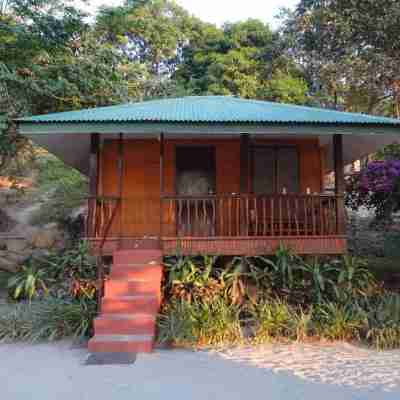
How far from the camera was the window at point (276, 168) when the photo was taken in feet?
34.6

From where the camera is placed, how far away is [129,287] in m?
7.38

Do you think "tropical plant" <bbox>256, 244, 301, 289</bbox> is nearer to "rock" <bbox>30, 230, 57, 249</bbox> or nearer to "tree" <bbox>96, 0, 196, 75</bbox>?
"rock" <bbox>30, 230, 57, 249</bbox>

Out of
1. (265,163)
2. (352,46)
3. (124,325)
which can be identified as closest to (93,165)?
(124,325)

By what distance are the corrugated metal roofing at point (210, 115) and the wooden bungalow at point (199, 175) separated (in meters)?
0.02

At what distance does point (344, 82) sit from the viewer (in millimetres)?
17672

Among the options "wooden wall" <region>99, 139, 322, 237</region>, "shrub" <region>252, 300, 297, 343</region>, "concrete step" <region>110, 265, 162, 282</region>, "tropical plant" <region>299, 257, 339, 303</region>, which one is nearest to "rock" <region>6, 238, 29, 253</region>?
"wooden wall" <region>99, 139, 322, 237</region>

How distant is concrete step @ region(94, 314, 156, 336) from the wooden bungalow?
0.02 meters

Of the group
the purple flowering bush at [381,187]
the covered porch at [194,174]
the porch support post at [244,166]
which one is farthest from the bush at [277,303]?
the purple flowering bush at [381,187]

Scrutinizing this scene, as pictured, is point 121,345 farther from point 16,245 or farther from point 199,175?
point 16,245

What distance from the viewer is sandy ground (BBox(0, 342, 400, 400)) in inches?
187

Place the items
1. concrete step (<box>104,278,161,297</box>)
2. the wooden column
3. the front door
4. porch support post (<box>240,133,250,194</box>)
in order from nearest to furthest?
concrete step (<box>104,278,161,297</box>), porch support post (<box>240,133,250,194</box>), the wooden column, the front door

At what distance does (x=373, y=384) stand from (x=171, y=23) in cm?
2872

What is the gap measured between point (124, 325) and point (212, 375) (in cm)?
189

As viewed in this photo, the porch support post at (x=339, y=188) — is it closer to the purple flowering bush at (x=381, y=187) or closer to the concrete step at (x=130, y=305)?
the purple flowering bush at (x=381, y=187)
